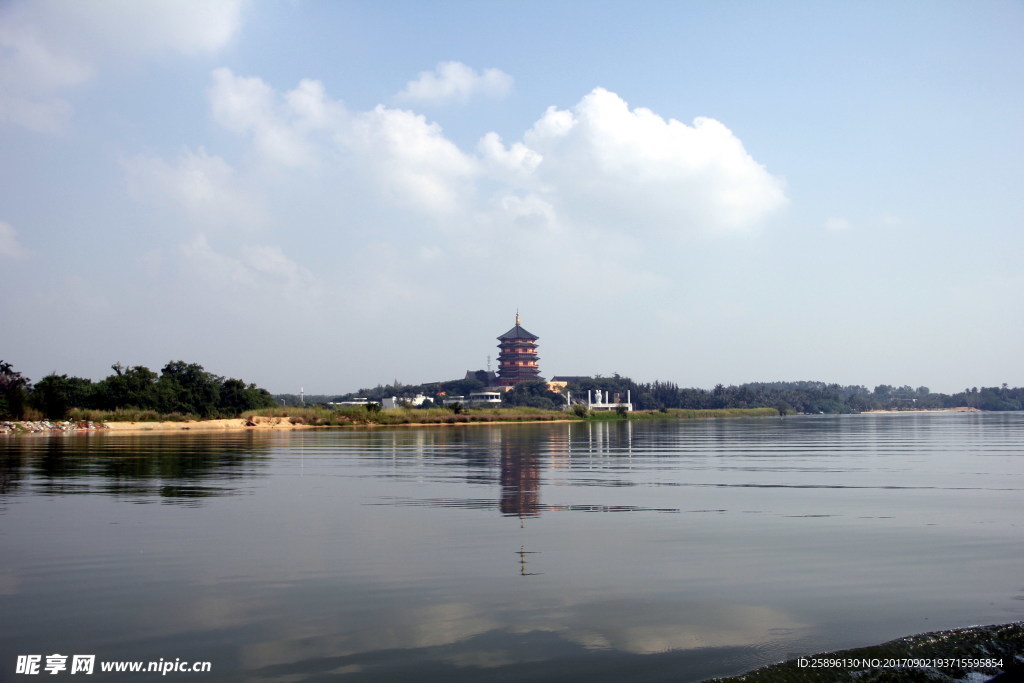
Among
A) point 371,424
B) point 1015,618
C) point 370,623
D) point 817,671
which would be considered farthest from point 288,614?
point 371,424

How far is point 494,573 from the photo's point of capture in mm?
7926

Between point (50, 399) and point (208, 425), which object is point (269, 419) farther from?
point (50, 399)

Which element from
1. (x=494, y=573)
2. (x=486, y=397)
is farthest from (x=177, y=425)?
(x=486, y=397)

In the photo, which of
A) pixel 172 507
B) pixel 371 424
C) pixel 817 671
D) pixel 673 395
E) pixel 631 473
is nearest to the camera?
pixel 817 671

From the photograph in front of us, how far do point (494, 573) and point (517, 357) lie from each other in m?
149

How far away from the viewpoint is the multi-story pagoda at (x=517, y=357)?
509ft

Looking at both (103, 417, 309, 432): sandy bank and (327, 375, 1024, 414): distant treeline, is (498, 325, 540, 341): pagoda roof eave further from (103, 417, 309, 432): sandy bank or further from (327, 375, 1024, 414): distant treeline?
(103, 417, 309, 432): sandy bank

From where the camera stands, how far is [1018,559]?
28.3 ft

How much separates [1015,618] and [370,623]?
5.14m

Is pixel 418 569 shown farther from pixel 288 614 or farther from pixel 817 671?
pixel 817 671

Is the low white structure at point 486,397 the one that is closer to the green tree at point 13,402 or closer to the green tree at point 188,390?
the green tree at point 188,390

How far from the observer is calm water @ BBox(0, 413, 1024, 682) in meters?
5.57

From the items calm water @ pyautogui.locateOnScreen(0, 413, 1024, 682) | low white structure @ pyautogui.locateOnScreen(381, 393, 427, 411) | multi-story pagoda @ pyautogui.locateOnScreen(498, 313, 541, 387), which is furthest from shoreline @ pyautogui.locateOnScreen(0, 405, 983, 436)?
multi-story pagoda @ pyautogui.locateOnScreen(498, 313, 541, 387)

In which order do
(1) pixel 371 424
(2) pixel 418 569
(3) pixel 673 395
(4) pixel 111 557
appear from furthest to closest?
1. (3) pixel 673 395
2. (1) pixel 371 424
3. (4) pixel 111 557
4. (2) pixel 418 569
